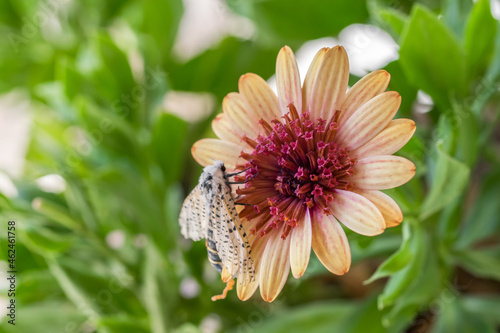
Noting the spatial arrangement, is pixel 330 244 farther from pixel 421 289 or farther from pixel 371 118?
pixel 421 289

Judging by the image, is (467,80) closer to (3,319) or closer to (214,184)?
(214,184)

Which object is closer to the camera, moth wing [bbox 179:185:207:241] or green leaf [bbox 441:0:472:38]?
moth wing [bbox 179:185:207:241]

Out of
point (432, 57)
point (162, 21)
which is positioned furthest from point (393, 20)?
point (162, 21)

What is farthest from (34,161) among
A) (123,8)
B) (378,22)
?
(378,22)

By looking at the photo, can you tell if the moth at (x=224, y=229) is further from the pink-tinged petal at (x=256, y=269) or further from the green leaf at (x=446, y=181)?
the green leaf at (x=446, y=181)

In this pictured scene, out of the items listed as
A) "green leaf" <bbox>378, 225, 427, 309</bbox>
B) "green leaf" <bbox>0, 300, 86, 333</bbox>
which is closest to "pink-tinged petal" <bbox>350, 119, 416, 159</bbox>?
"green leaf" <bbox>378, 225, 427, 309</bbox>

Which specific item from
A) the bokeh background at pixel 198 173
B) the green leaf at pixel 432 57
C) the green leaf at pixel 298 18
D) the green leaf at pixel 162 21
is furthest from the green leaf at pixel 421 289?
the green leaf at pixel 162 21

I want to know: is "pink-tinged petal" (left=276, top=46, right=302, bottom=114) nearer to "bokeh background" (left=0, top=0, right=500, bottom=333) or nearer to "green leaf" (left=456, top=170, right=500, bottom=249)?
"bokeh background" (left=0, top=0, right=500, bottom=333)
